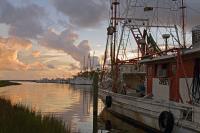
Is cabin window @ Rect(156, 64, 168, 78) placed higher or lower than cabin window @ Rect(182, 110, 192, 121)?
higher

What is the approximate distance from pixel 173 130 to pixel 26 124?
6.99 m

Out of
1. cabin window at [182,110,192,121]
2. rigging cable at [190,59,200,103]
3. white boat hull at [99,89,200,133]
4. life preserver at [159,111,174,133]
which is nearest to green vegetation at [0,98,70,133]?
life preserver at [159,111,174,133]

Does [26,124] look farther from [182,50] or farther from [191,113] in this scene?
[182,50]

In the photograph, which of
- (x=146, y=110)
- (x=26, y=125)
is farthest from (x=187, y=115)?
(x=26, y=125)

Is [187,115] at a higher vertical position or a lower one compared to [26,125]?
higher

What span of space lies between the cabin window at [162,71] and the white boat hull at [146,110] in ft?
6.53

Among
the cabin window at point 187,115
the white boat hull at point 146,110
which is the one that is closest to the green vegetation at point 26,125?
the white boat hull at point 146,110

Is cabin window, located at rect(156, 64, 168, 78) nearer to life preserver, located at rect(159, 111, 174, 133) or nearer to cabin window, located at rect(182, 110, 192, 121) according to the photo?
life preserver, located at rect(159, 111, 174, 133)

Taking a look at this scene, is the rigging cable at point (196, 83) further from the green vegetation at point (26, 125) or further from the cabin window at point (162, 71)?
the green vegetation at point (26, 125)

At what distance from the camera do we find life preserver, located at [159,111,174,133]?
787 inches

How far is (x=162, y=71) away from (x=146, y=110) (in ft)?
9.28

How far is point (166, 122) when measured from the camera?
794 inches

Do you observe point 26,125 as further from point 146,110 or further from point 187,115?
point 146,110

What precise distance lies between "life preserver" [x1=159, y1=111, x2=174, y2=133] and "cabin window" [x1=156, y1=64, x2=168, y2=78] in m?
4.74
